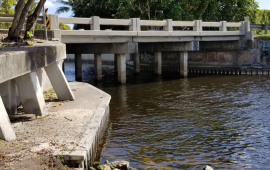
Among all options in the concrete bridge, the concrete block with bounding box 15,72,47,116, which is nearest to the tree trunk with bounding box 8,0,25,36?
the concrete block with bounding box 15,72,47,116

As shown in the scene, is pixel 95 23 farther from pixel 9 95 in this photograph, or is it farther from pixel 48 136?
pixel 48 136

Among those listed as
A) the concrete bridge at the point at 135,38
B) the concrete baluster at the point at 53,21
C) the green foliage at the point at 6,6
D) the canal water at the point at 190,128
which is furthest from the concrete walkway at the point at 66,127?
the green foliage at the point at 6,6

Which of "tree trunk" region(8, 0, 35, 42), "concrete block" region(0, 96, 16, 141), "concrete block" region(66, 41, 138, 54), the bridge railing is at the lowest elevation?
"concrete block" region(0, 96, 16, 141)

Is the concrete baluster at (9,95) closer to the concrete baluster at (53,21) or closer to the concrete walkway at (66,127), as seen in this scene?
the concrete walkway at (66,127)

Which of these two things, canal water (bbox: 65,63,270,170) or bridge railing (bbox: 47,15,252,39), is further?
bridge railing (bbox: 47,15,252,39)

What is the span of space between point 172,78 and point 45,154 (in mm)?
21756

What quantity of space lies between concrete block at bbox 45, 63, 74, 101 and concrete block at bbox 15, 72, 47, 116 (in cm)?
212

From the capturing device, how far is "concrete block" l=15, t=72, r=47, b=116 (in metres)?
9.79

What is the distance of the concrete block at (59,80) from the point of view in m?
12.4

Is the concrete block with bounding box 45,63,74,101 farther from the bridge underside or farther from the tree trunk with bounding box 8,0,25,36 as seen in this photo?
the bridge underside

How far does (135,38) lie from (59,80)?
12.2 meters

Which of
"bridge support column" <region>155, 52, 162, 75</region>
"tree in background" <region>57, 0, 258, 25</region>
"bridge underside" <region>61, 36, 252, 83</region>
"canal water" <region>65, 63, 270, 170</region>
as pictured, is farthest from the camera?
"tree in background" <region>57, 0, 258, 25</region>

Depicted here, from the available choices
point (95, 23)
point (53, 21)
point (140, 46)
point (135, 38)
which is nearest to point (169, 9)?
point (140, 46)

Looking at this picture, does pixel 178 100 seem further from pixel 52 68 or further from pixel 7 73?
pixel 7 73
